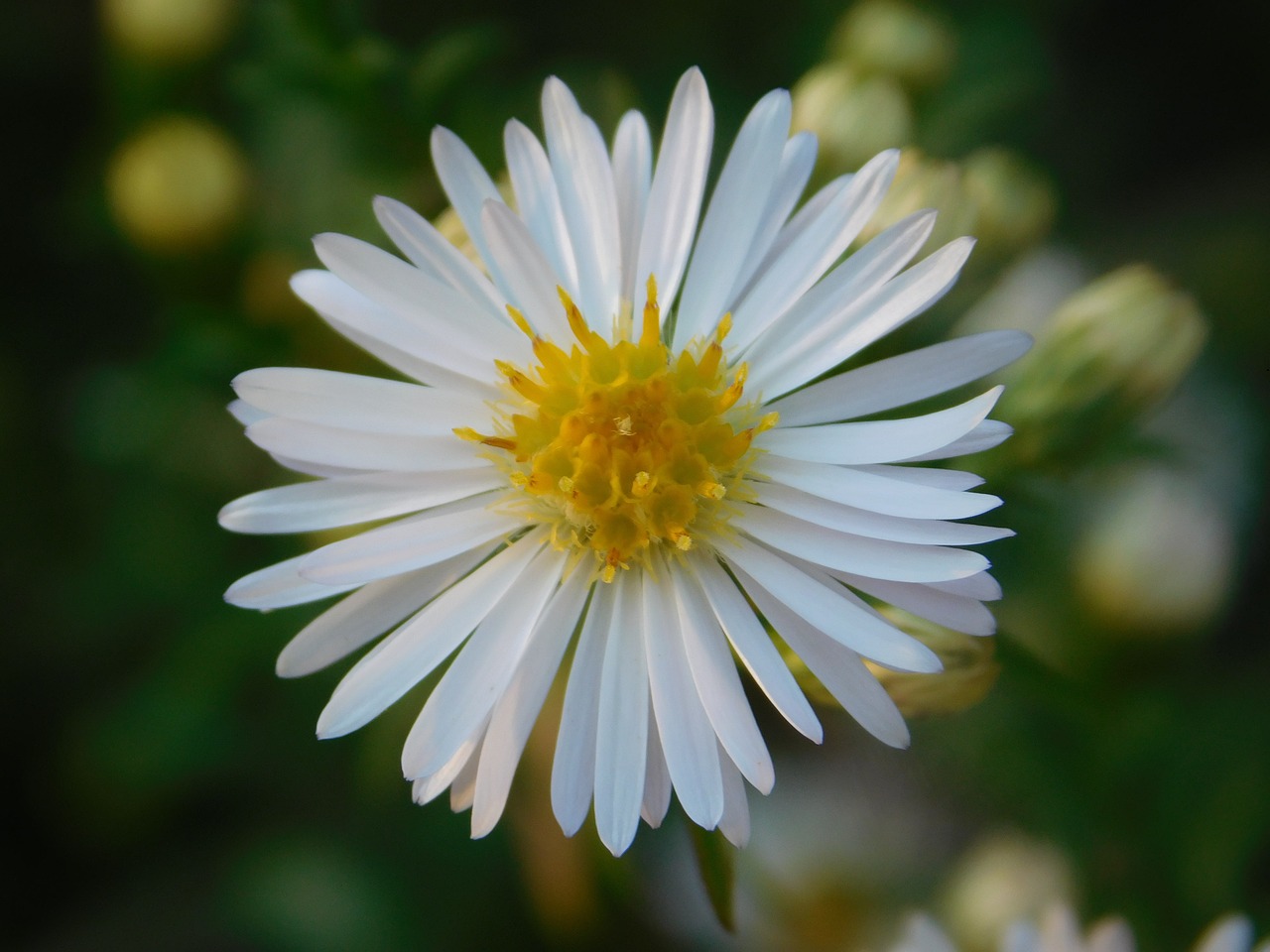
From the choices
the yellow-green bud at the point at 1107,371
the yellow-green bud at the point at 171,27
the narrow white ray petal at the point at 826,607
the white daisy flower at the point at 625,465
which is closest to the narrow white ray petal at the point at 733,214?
the white daisy flower at the point at 625,465

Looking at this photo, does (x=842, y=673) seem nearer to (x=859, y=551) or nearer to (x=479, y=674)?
(x=859, y=551)

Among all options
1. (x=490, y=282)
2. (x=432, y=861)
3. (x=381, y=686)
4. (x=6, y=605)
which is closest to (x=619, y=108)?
(x=490, y=282)

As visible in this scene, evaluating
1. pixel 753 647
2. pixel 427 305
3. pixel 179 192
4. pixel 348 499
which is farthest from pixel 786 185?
pixel 179 192


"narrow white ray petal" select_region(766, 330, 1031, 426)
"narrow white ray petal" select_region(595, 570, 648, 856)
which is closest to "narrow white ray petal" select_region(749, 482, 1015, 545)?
"narrow white ray petal" select_region(766, 330, 1031, 426)

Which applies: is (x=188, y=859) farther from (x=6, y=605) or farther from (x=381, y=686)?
(x=381, y=686)

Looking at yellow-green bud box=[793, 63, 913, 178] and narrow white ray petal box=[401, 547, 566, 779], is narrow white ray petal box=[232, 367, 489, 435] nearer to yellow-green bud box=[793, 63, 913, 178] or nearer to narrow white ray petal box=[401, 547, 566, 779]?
narrow white ray petal box=[401, 547, 566, 779]

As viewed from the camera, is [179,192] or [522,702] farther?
[179,192]
